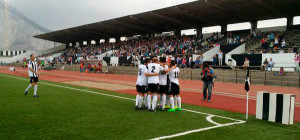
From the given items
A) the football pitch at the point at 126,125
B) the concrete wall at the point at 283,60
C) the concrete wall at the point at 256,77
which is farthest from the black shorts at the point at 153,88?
the concrete wall at the point at 283,60

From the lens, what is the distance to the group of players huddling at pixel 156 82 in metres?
8.91

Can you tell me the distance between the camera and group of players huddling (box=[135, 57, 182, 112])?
351 inches

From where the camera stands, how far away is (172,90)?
9.44 meters

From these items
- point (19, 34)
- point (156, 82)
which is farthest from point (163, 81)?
point (19, 34)

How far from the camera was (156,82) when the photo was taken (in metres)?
8.94

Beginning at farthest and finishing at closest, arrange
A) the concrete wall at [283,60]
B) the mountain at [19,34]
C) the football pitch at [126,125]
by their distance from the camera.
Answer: the mountain at [19,34], the concrete wall at [283,60], the football pitch at [126,125]

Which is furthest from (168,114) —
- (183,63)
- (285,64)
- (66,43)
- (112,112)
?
(66,43)

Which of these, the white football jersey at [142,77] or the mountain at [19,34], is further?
the mountain at [19,34]

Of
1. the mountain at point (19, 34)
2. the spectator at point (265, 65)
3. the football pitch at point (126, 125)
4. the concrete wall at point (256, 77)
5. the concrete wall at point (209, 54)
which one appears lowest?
the football pitch at point (126, 125)

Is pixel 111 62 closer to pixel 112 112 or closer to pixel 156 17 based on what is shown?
pixel 156 17

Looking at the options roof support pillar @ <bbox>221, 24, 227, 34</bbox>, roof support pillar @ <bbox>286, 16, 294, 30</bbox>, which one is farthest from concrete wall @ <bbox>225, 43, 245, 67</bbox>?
roof support pillar @ <bbox>221, 24, 227, 34</bbox>

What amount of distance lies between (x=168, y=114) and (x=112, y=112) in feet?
6.19

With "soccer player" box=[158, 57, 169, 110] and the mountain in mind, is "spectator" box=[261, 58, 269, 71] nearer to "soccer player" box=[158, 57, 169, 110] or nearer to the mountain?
"soccer player" box=[158, 57, 169, 110]

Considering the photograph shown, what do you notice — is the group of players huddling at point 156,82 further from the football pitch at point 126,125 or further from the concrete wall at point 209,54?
the concrete wall at point 209,54
